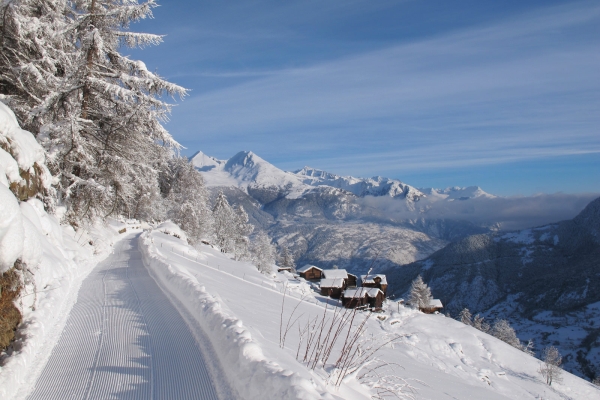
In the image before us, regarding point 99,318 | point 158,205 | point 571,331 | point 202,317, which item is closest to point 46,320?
point 99,318

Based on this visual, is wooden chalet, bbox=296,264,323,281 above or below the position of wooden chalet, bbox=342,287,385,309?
below

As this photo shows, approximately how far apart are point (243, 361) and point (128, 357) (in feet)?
Result: 5.89

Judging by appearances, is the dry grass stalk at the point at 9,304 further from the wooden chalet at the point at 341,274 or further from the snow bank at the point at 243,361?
the wooden chalet at the point at 341,274

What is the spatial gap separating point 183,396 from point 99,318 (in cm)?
334

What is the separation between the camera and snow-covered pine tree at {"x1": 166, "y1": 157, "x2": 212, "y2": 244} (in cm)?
3603

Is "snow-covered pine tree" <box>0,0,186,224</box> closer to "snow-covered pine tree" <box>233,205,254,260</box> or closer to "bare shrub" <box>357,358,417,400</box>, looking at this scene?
"bare shrub" <box>357,358,417,400</box>

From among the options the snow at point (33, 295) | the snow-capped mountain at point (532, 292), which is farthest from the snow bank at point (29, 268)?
the snow-capped mountain at point (532, 292)

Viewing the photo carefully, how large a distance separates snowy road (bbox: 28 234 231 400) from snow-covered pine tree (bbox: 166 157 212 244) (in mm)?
25162

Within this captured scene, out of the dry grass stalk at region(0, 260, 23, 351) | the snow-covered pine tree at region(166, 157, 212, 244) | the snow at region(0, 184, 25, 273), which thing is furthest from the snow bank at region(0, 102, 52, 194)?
the snow-covered pine tree at region(166, 157, 212, 244)

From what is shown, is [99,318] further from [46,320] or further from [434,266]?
[434,266]

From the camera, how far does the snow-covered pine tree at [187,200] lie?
36.0 meters

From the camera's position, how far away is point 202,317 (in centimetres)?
596

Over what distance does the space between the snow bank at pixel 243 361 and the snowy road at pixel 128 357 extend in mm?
204

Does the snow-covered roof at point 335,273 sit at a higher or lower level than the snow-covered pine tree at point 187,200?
lower
